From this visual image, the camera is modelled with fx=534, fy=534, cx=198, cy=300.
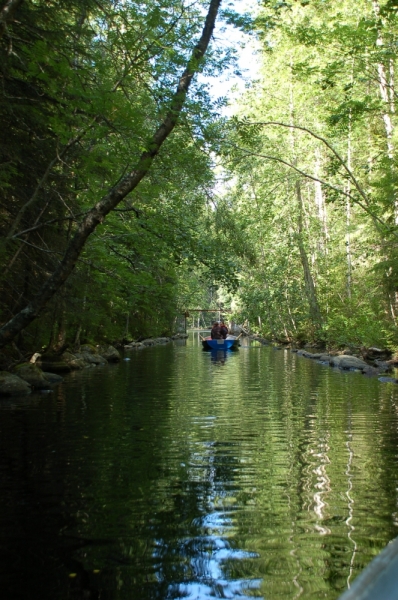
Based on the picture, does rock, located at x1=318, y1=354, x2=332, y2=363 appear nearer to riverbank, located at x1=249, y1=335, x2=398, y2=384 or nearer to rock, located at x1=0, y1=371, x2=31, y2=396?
riverbank, located at x1=249, y1=335, x2=398, y2=384

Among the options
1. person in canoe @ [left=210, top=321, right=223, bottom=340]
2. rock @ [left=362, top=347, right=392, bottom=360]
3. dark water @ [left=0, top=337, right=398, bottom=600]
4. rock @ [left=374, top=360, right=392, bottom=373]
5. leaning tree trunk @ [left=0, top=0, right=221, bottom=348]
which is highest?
leaning tree trunk @ [left=0, top=0, right=221, bottom=348]

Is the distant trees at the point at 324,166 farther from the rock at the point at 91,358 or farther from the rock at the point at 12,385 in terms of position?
the rock at the point at 91,358

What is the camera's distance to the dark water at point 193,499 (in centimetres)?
335

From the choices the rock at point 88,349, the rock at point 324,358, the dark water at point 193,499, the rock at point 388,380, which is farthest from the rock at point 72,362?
the rock at point 388,380

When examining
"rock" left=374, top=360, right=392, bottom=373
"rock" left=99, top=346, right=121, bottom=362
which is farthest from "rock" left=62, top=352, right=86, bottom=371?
"rock" left=374, top=360, right=392, bottom=373

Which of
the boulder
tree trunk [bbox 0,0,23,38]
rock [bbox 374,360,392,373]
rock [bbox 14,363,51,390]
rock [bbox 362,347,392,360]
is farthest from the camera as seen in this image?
rock [bbox 362,347,392,360]

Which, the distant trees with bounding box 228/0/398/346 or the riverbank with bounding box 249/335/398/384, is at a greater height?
the distant trees with bounding box 228/0/398/346

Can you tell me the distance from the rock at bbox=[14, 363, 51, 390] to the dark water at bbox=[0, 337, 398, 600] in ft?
10.5

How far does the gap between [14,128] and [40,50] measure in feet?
9.83

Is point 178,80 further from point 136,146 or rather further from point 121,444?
point 121,444

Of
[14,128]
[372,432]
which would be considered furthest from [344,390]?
[14,128]

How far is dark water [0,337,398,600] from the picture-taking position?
11.0ft

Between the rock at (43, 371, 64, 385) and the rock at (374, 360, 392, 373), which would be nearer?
the rock at (43, 371, 64, 385)

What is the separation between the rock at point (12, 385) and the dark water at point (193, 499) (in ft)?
6.15
